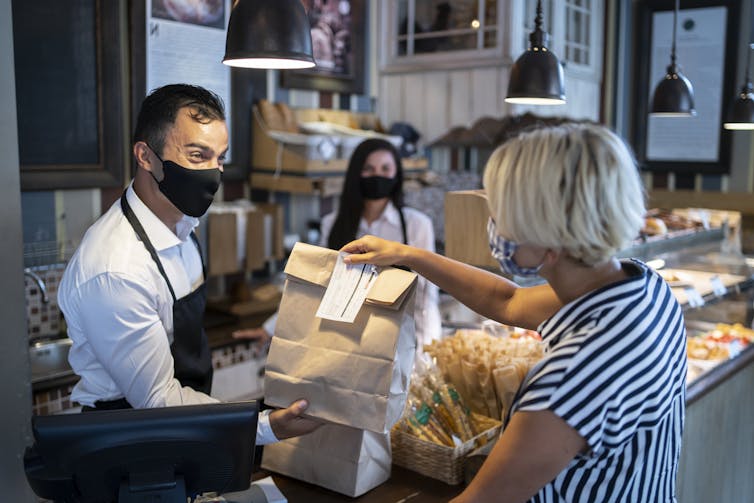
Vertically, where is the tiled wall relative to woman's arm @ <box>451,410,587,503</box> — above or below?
below

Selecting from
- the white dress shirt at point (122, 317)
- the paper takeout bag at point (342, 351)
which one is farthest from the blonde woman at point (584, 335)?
the white dress shirt at point (122, 317)

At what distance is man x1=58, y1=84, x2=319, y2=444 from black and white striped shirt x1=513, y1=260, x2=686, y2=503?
2.09 feet

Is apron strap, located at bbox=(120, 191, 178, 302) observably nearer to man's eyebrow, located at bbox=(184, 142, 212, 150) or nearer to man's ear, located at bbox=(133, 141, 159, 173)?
man's ear, located at bbox=(133, 141, 159, 173)

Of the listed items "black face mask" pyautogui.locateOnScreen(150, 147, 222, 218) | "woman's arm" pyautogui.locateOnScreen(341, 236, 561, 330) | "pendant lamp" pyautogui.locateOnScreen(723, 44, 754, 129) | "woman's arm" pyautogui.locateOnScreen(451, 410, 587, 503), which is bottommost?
"woman's arm" pyautogui.locateOnScreen(451, 410, 587, 503)

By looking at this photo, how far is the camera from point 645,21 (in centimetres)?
616

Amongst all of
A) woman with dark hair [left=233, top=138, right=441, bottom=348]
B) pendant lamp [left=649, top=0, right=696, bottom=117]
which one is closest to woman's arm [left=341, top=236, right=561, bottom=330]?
woman with dark hair [left=233, top=138, right=441, bottom=348]

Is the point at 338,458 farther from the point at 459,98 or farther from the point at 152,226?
the point at 459,98

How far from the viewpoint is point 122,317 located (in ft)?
5.89

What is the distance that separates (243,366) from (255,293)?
532 mm

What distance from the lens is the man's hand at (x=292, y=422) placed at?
1.70m

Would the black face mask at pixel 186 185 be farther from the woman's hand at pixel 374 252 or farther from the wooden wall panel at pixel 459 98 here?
the wooden wall panel at pixel 459 98

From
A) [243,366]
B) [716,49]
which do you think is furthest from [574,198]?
[716,49]

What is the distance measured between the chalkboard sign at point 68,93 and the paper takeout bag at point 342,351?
214 cm

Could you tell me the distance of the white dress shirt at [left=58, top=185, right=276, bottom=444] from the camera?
5.90ft
